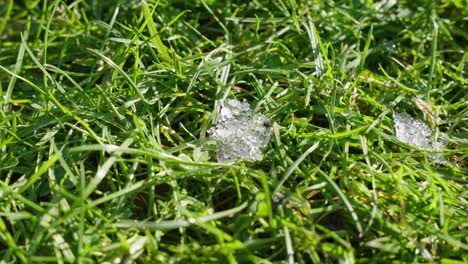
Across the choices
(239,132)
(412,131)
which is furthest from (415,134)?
(239,132)

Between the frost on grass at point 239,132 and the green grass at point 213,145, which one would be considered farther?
the frost on grass at point 239,132

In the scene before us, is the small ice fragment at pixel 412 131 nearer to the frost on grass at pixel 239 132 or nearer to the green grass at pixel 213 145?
the green grass at pixel 213 145

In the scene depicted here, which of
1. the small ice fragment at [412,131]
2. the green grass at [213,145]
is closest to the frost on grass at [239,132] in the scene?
the green grass at [213,145]

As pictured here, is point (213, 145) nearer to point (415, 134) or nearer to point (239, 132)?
point (239, 132)

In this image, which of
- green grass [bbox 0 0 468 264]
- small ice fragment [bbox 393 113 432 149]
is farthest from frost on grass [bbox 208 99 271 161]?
small ice fragment [bbox 393 113 432 149]

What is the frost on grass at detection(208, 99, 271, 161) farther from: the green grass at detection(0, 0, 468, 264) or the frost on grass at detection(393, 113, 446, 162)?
the frost on grass at detection(393, 113, 446, 162)

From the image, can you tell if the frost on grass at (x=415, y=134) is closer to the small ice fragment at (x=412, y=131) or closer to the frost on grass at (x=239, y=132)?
the small ice fragment at (x=412, y=131)

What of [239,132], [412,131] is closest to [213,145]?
[239,132]

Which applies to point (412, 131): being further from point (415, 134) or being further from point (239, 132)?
point (239, 132)
